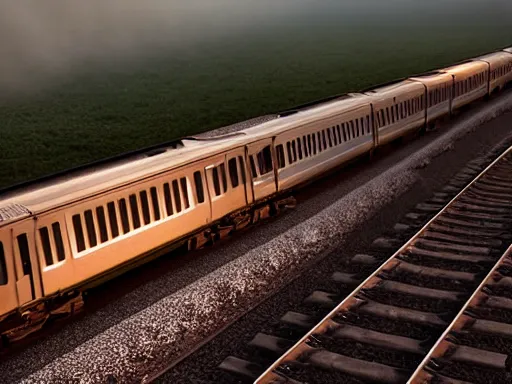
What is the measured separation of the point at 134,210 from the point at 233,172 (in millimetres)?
3508

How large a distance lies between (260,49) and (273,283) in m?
75.4

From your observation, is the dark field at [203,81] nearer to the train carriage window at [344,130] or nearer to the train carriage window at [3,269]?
the train carriage window at [344,130]

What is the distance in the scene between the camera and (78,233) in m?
12.1

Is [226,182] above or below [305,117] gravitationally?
below

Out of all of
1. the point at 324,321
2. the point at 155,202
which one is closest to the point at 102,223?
the point at 155,202

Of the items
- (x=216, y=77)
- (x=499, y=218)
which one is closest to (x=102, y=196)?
(x=499, y=218)

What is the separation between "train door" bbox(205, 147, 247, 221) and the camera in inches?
598

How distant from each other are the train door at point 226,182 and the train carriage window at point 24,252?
5063 millimetres

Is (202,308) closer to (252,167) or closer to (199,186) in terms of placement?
(199,186)

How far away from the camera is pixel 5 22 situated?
248 ft

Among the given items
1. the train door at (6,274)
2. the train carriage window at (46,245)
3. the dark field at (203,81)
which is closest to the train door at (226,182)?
the train carriage window at (46,245)

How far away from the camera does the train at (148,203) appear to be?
446 inches

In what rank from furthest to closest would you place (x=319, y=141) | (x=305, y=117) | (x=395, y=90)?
(x=395, y=90) < (x=319, y=141) < (x=305, y=117)

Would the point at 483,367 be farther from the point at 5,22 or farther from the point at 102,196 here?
the point at 5,22
